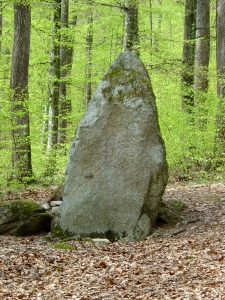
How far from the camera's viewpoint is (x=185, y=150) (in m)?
12.5

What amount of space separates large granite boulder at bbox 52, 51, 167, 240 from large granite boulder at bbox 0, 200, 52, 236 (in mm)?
392

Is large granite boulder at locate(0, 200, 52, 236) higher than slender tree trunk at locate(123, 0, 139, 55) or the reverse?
the reverse

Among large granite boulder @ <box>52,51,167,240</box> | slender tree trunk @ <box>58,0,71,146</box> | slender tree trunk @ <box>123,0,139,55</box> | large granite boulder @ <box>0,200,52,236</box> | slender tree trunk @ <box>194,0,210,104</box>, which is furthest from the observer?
slender tree trunk @ <box>58,0,71,146</box>

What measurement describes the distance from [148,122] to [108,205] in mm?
1893

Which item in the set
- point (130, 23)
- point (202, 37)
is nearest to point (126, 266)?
point (130, 23)

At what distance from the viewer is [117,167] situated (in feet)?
26.8

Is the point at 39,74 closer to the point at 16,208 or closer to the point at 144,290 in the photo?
the point at 16,208

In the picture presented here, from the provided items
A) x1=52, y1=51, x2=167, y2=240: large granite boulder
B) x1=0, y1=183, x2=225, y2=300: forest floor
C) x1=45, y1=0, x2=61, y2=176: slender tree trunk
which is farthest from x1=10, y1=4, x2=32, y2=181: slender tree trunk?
x1=0, y1=183, x2=225, y2=300: forest floor

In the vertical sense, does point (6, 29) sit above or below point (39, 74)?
above

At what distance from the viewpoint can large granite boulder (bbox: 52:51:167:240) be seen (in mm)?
8031

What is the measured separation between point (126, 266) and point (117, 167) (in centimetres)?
265

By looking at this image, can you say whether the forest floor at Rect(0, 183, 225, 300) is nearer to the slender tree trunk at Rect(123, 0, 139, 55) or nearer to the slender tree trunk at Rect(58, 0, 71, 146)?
the slender tree trunk at Rect(123, 0, 139, 55)

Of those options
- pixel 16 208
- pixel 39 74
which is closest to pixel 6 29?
pixel 39 74

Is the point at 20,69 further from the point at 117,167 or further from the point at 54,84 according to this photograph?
the point at 117,167
